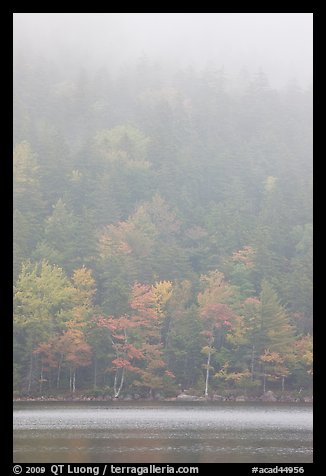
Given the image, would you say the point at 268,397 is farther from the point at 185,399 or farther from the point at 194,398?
the point at 185,399

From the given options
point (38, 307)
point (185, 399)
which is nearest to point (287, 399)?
point (185, 399)

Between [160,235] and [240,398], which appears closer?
[240,398]

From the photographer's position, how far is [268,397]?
232 ft

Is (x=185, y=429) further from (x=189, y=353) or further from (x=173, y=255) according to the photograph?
(x=173, y=255)

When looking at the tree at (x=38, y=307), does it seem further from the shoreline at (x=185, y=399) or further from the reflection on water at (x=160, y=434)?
the reflection on water at (x=160, y=434)

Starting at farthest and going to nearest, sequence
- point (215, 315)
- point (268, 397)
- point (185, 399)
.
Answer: point (215, 315) < point (185, 399) < point (268, 397)

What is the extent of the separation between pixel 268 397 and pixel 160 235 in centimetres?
3127

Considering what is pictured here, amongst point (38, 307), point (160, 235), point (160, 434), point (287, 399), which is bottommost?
point (287, 399)

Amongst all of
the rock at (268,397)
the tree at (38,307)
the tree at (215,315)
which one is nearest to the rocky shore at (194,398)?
the rock at (268,397)

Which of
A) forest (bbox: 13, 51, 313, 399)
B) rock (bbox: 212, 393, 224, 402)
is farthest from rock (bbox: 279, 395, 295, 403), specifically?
rock (bbox: 212, 393, 224, 402)

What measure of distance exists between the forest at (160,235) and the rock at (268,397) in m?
0.97

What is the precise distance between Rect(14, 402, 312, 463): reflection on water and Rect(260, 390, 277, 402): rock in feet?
33.9

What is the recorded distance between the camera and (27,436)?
127 feet

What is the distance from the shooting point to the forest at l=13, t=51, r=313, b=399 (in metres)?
73.1
